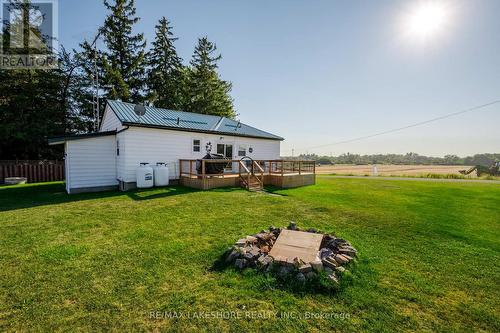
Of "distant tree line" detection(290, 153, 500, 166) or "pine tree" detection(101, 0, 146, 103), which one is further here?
"distant tree line" detection(290, 153, 500, 166)

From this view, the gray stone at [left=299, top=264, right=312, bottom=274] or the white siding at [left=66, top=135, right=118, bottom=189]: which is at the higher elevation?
the white siding at [left=66, top=135, right=118, bottom=189]

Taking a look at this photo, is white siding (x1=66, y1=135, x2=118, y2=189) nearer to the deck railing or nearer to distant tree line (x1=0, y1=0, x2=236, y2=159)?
the deck railing

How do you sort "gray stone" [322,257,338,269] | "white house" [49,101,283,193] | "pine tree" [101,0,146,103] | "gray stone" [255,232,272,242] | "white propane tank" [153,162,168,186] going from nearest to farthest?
"gray stone" [322,257,338,269]
"gray stone" [255,232,272,242]
"white house" [49,101,283,193]
"white propane tank" [153,162,168,186]
"pine tree" [101,0,146,103]

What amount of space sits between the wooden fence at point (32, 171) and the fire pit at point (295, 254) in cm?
1773

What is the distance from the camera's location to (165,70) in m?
26.5

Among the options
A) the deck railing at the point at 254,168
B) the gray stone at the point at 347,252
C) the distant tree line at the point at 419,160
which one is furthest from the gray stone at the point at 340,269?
the distant tree line at the point at 419,160

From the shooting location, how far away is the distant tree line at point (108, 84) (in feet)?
59.6

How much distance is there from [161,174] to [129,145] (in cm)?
196

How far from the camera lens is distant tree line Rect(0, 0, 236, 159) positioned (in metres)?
18.2

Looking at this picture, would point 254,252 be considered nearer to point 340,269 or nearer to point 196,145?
point 340,269

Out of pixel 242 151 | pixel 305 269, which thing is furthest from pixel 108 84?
pixel 305 269

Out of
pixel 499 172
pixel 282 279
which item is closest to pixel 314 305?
pixel 282 279

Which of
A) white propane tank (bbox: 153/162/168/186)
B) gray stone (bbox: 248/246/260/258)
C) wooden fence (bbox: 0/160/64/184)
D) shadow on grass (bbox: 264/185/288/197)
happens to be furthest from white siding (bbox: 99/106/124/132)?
gray stone (bbox: 248/246/260/258)

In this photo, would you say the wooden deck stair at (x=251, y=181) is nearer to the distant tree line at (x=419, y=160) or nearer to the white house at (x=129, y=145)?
the white house at (x=129, y=145)
